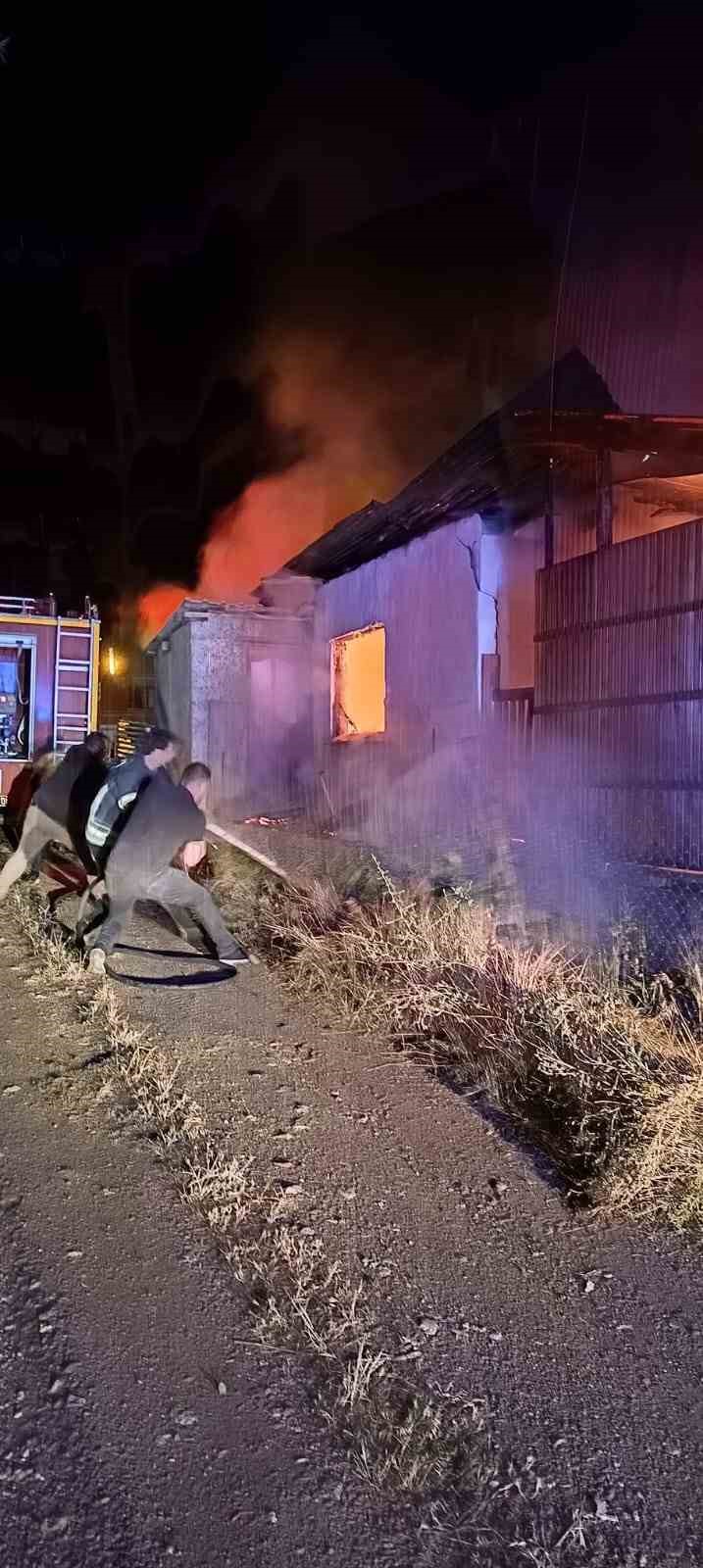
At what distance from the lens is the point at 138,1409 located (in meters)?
1.95

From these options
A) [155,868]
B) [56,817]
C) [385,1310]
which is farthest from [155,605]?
[385,1310]

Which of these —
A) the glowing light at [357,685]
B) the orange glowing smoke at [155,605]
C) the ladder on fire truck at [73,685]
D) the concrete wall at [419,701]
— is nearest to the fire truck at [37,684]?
the ladder on fire truck at [73,685]

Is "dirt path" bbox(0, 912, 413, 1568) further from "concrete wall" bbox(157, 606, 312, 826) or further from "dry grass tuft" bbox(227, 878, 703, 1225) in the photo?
"concrete wall" bbox(157, 606, 312, 826)

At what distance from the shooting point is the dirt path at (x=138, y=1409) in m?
1.67

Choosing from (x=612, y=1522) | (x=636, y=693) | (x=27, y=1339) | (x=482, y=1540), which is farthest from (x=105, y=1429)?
(x=636, y=693)

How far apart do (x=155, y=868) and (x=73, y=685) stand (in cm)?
690

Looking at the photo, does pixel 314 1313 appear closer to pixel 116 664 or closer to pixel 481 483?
pixel 481 483

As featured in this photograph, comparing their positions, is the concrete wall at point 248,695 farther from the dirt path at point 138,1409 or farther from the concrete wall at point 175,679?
the dirt path at point 138,1409

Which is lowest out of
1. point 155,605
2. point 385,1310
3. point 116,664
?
point 385,1310

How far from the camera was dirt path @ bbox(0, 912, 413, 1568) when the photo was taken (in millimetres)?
1671

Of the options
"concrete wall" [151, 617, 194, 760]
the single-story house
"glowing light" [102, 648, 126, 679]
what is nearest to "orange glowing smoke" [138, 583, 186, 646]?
"glowing light" [102, 648, 126, 679]

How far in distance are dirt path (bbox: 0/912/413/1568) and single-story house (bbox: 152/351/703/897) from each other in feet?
16.1

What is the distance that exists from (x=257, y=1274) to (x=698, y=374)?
13.5 meters

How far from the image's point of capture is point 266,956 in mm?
5375
